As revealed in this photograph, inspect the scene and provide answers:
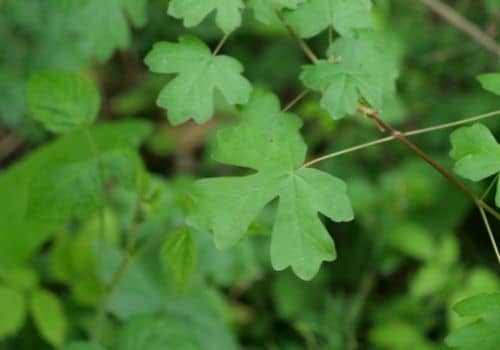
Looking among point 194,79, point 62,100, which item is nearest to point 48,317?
point 62,100

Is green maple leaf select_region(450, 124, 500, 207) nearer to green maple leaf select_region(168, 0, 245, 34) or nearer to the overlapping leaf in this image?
green maple leaf select_region(168, 0, 245, 34)

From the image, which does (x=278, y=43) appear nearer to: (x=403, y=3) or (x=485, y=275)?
(x=403, y=3)

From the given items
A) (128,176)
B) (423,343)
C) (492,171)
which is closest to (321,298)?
Result: (423,343)

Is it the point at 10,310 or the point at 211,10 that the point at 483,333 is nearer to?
the point at 211,10

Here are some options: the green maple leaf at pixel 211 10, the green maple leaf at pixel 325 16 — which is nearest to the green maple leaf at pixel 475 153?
the green maple leaf at pixel 325 16

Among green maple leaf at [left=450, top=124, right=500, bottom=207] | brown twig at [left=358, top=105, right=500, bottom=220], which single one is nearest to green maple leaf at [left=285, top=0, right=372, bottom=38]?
brown twig at [left=358, top=105, right=500, bottom=220]

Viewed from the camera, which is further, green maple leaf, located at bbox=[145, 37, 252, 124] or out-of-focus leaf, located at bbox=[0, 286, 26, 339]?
out-of-focus leaf, located at bbox=[0, 286, 26, 339]
